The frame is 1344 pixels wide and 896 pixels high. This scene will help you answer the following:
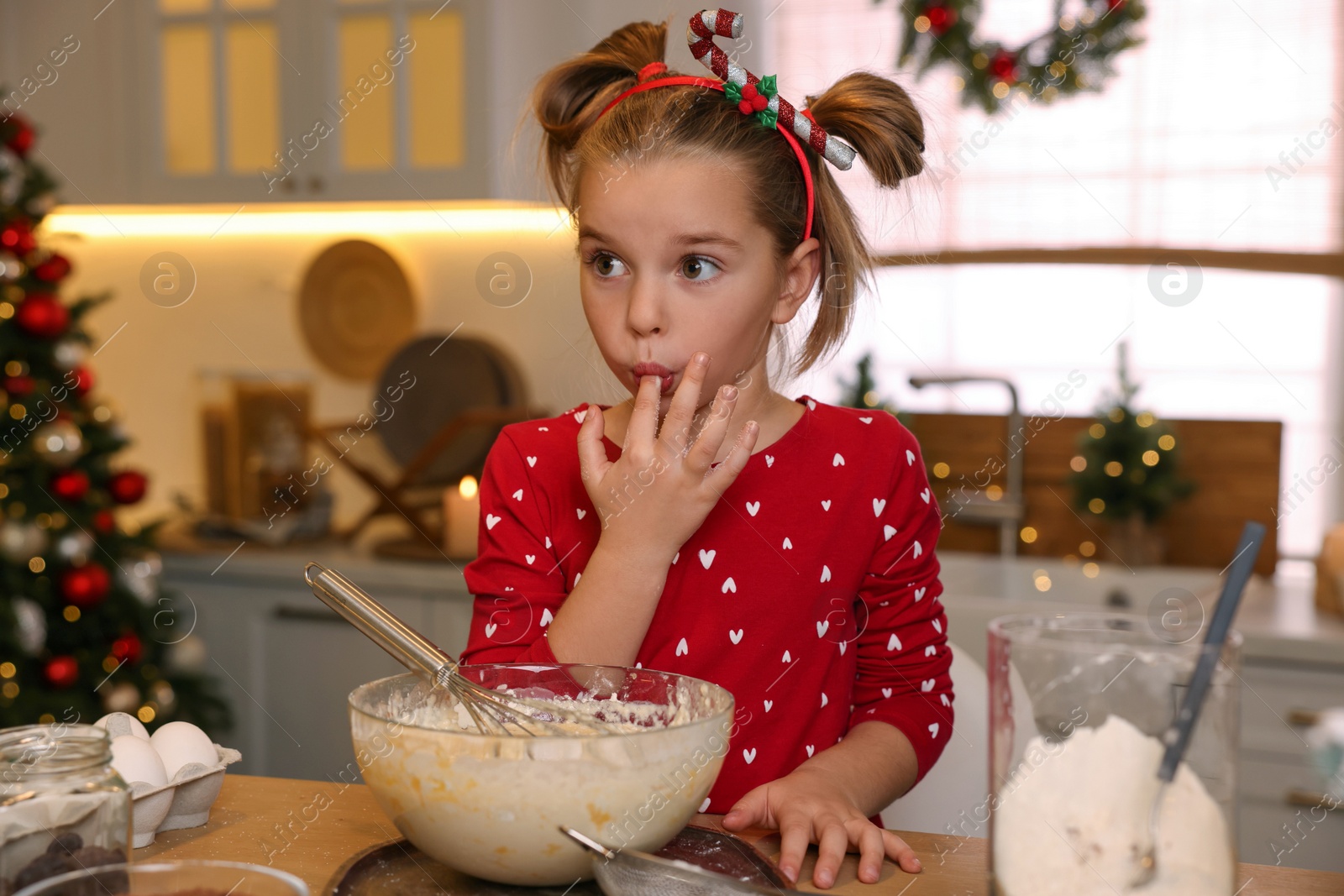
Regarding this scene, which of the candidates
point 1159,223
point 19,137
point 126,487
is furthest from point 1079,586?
point 19,137

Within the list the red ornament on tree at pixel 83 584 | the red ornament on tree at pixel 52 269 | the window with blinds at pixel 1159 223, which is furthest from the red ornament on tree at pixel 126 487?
the window with blinds at pixel 1159 223

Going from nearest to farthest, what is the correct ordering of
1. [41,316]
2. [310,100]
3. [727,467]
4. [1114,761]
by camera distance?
[1114,761] < [727,467] < [41,316] < [310,100]

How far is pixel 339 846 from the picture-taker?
0.67 meters

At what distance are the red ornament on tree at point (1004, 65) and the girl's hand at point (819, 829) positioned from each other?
2.10 meters

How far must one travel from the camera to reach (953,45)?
250cm

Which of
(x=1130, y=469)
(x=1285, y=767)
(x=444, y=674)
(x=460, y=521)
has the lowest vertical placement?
(x=1285, y=767)

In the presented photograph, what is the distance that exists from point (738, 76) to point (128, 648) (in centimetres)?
190

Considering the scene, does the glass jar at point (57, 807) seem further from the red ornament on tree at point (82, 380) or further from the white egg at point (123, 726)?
the red ornament on tree at point (82, 380)

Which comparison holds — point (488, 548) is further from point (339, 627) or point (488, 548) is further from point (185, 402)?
point (185, 402)

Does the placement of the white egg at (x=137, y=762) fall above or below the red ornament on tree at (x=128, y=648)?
above

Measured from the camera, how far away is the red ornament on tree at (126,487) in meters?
2.37

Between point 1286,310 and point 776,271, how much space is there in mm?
1866

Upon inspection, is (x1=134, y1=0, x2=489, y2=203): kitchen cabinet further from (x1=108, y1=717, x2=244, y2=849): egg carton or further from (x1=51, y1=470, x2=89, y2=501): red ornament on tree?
(x1=108, y1=717, x2=244, y2=849): egg carton

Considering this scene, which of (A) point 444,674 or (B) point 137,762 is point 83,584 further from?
(A) point 444,674
